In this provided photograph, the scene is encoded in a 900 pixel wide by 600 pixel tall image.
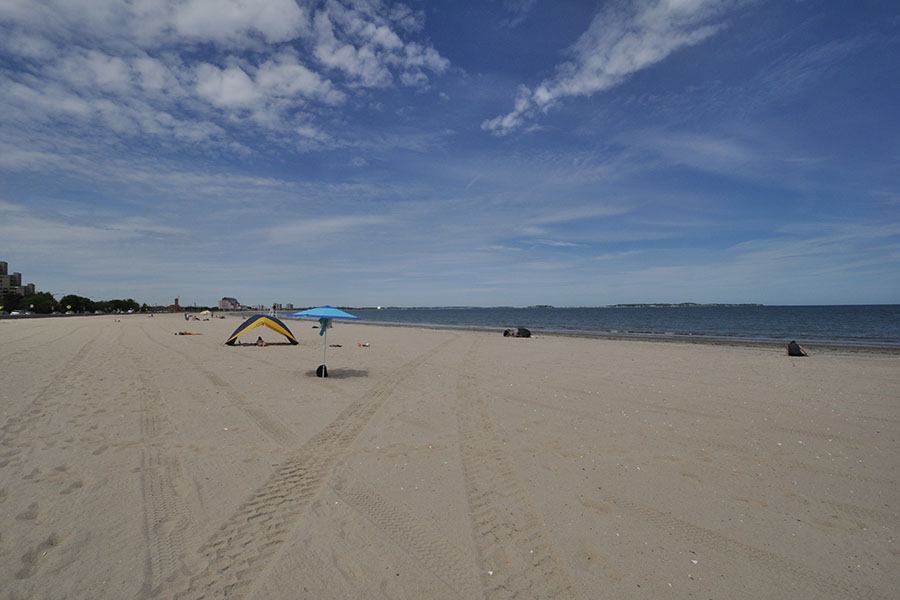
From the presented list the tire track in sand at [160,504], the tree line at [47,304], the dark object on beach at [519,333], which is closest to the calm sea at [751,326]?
the dark object on beach at [519,333]

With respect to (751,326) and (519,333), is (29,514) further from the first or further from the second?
(751,326)

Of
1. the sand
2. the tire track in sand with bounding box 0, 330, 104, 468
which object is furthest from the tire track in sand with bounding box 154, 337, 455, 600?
the tire track in sand with bounding box 0, 330, 104, 468

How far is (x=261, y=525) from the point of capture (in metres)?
4.63

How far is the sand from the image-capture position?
381 centimetres

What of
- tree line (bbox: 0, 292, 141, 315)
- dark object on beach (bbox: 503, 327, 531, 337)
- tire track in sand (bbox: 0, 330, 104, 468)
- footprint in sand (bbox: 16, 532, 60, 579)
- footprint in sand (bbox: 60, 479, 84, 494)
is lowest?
footprint in sand (bbox: 16, 532, 60, 579)

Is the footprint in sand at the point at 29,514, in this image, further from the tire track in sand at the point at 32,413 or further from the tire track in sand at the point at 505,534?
the tire track in sand at the point at 505,534

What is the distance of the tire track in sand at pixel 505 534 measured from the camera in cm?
370

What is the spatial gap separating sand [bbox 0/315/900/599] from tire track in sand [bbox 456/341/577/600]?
0.08 ft

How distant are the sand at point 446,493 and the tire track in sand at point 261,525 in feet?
0.08

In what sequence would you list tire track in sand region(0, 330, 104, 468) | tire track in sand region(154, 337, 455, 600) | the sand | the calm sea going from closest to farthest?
tire track in sand region(154, 337, 455, 600) < the sand < tire track in sand region(0, 330, 104, 468) < the calm sea

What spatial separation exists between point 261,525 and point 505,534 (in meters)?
2.65

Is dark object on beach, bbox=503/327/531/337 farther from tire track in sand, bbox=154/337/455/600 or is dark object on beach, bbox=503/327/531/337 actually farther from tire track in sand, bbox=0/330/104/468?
tire track in sand, bbox=154/337/455/600

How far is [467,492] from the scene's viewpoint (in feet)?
18.0

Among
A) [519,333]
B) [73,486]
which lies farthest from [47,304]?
[73,486]
